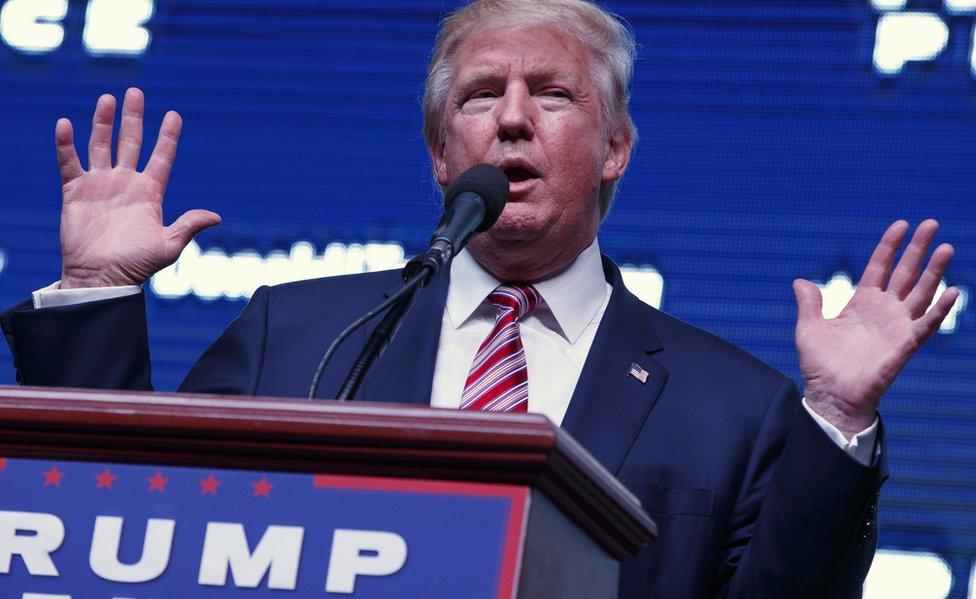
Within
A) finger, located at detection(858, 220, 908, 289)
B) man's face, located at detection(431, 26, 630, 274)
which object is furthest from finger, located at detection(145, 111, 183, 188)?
finger, located at detection(858, 220, 908, 289)

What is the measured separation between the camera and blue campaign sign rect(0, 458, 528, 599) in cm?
115

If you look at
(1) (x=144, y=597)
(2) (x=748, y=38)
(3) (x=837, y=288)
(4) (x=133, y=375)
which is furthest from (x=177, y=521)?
(2) (x=748, y=38)

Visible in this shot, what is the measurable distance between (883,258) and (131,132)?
34.9 inches

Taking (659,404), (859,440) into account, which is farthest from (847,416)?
(659,404)

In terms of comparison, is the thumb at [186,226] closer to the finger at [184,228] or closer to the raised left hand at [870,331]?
the finger at [184,228]

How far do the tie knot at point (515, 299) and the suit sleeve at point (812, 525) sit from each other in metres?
0.48

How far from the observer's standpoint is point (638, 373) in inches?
77.9

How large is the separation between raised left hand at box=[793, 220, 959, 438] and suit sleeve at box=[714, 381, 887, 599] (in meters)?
0.05

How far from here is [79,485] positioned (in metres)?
1.21

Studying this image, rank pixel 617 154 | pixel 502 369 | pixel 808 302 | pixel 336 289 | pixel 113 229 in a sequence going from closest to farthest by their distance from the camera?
pixel 808 302 < pixel 113 229 < pixel 502 369 < pixel 336 289 < pixel 617 154

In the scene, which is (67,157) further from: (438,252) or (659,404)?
(659,404)

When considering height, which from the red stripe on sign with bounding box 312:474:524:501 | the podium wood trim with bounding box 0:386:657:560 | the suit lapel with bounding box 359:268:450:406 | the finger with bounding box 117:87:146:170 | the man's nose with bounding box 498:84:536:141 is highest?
the man's nose with bounding box 498:84:536:141

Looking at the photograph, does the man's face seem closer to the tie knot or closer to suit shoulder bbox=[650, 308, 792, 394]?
the tie knot

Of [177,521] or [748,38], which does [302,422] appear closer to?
[177,521]
